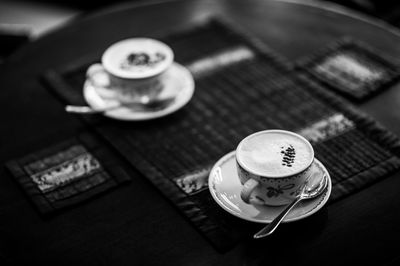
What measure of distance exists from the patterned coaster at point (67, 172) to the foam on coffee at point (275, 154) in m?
0.21

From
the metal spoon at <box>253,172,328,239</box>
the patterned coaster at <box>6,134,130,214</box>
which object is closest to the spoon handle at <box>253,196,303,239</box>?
the metal spoon at <box>253,172,328,239</box>

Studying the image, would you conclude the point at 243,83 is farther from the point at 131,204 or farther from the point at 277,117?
the point at 131,204

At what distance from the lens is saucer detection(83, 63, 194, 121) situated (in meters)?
1.05

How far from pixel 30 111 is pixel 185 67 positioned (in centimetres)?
32

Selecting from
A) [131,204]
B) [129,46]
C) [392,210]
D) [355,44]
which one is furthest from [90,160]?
[355,44]

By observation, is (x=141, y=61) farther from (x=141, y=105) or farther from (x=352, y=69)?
(x=352, y=69)

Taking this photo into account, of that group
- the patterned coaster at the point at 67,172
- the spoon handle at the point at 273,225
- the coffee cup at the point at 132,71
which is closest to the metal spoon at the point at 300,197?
the spoon handle at the point at 273,225

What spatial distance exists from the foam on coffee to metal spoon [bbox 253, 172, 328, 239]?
4cm

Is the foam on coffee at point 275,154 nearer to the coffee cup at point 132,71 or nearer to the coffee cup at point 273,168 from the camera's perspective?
the coffee cup at point 273,168

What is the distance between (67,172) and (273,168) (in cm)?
35

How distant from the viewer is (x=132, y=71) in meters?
1.07

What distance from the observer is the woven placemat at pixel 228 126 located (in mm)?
903

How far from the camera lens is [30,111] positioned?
43.6 inches

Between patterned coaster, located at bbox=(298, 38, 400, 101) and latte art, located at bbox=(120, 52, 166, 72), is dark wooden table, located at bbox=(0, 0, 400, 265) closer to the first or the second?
patterned coaster, located at bbox=(298, 38, 400, 101)
